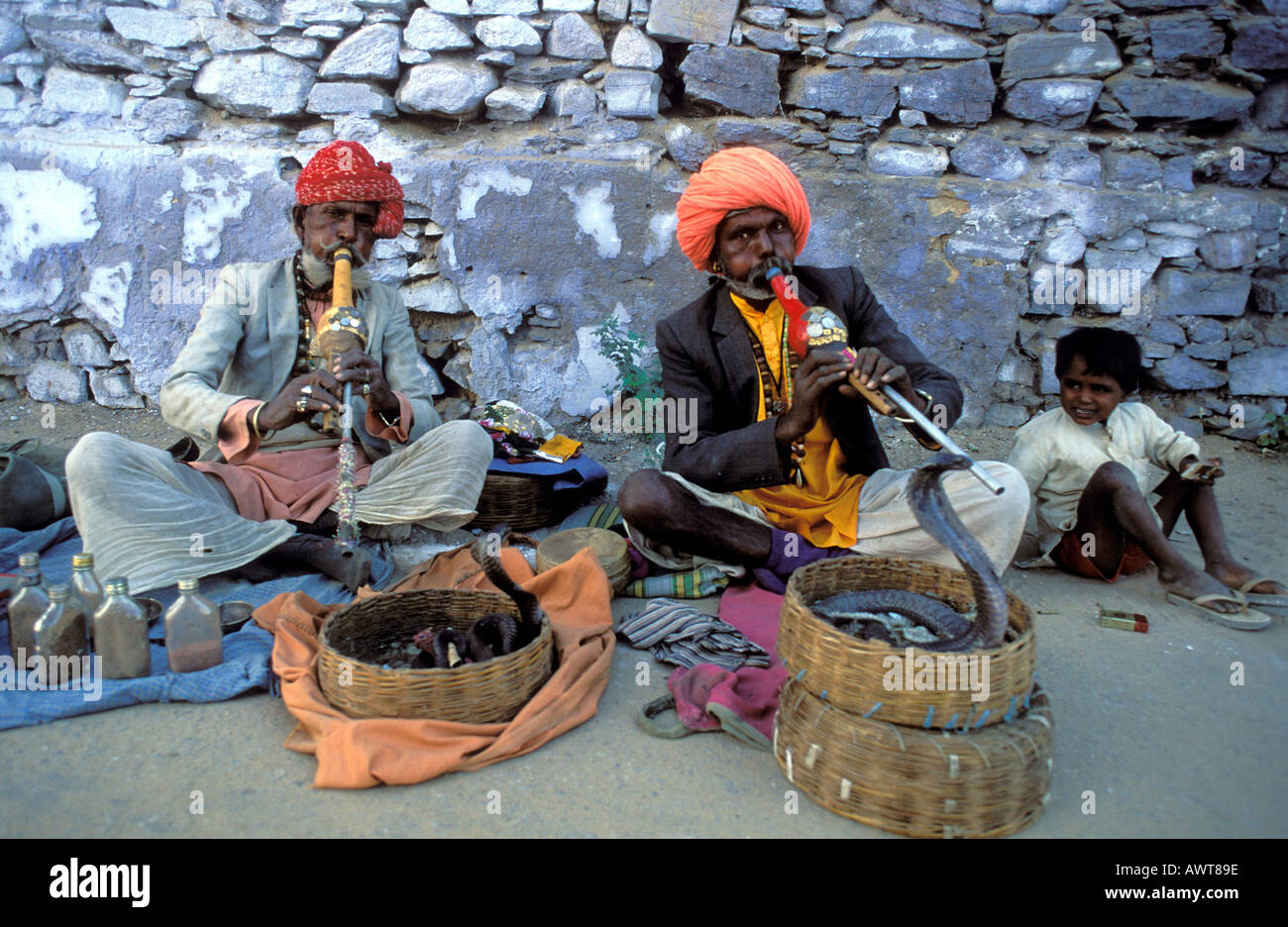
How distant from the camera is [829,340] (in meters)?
2.61

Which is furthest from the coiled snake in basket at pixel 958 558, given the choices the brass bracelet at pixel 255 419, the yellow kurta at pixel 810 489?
the brass bracelet at pixel 255 419

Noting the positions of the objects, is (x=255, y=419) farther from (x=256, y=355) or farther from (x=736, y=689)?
(x=736, y=689)

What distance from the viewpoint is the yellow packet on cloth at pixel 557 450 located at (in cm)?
392

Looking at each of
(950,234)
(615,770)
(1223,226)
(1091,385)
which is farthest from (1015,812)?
(1223,226)

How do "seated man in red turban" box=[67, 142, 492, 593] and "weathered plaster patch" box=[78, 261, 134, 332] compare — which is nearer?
"seated man in red turban" box=[67, 142, 492, 593]

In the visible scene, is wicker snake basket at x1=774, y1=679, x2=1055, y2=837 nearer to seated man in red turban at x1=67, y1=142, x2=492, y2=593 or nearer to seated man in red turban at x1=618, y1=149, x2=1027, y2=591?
seated man in red turban at x1=618, y1=149, x2=1027, y2=591

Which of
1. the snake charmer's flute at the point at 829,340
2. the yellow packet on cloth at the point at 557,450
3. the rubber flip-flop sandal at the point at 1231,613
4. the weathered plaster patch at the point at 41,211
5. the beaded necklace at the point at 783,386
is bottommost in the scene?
the rubber flip-flop sandal at the point at 1231,613

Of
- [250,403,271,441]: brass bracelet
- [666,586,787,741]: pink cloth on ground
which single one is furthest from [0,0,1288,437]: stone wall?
[666,586,787,741]: pink cloth on ground

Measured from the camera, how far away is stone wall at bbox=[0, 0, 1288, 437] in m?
4.34

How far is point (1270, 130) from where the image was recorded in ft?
15.2

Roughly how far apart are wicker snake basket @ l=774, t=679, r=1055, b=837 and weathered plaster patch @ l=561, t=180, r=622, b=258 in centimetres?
301

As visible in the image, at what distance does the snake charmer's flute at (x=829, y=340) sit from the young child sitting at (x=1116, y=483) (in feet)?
3.20

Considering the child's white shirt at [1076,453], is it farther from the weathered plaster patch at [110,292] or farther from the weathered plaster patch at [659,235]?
the weathered plaster patch at [110,292]

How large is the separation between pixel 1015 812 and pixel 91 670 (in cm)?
228
